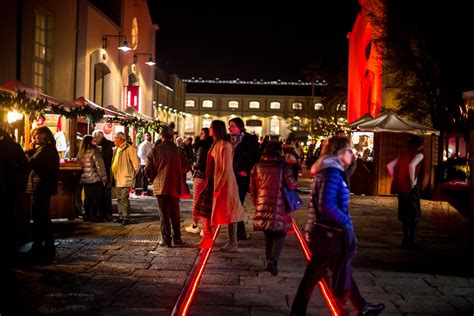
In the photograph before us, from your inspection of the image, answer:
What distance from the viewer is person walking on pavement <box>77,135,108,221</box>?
1220 centimetres

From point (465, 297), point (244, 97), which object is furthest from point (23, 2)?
point (244, 97)

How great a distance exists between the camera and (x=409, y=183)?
9703 mm

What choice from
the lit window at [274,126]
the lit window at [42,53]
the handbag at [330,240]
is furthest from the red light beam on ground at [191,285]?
the lit window at [274,126]

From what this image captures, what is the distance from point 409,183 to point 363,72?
90.1 feet

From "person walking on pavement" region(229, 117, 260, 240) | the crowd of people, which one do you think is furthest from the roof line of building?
"person walking on pavement" region(229, 117, 260, 240)

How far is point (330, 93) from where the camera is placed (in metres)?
62.7

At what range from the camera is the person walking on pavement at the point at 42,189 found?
838 cm

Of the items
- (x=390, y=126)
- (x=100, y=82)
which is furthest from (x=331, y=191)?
(x=100, y=82)

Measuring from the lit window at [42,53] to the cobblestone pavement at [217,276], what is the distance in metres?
11.6

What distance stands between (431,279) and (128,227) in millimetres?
5988

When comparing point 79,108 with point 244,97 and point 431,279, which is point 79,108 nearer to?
point 431,279

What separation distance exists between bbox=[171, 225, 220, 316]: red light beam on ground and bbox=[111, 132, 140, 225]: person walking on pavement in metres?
3.09

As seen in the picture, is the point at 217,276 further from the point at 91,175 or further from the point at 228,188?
the point at 91,175

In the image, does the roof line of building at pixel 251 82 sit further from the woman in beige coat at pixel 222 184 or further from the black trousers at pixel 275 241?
the black trousers at pixel 275 241
